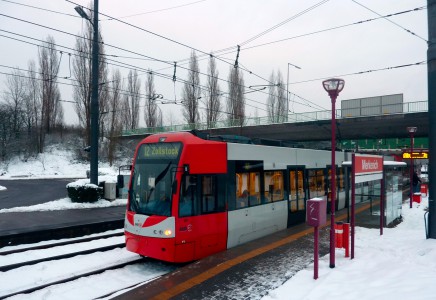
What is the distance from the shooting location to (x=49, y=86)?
44531 millimetres

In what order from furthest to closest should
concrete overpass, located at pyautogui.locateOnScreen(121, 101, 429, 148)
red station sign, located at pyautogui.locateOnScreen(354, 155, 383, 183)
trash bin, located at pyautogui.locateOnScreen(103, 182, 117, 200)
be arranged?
concrete overpass, located at pyautogui.locateOnScreen(121, 101, 429, 148) < trash bin, located at pyautogui.locateOnScreen(103, 182, 117, 200) < red station sign, located at pyautogui.locateOnScreen(354, 155, 383, 183)

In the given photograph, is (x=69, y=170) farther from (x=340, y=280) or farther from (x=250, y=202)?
(x=340, y=280)

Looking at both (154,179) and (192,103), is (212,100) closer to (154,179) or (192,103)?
(192,103)

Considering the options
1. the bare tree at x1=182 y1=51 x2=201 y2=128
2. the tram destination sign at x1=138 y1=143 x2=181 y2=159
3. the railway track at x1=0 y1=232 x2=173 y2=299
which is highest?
the bare tree at x1=182 y1=51 x2=201 y2=128

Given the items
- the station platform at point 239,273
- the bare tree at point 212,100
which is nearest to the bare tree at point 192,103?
the bare tree at point 212,100

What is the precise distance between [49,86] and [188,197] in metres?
42.7

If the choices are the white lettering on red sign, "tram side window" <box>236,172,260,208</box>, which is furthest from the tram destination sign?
the white lettering on red sign

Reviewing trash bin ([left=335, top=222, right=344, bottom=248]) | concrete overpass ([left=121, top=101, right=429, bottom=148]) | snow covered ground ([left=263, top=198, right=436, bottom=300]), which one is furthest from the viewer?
concrete overpass ([left=121, top=101, right=429, bottom=148])

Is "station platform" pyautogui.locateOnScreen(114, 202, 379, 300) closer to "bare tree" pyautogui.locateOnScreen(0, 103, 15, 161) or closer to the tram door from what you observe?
the tram door

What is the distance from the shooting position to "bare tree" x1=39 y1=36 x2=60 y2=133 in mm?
43281

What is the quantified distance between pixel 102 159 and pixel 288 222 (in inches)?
1553

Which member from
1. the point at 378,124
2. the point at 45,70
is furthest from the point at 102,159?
the point at 378,124

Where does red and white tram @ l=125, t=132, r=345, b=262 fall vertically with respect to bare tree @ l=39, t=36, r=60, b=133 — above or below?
below

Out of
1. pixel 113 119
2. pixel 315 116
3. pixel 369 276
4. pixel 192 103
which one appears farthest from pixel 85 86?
pixel 369 276
